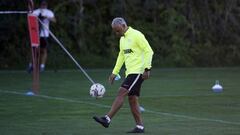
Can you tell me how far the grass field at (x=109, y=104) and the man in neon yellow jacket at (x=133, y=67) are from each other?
356 mm

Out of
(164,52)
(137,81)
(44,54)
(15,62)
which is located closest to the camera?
(137,81)

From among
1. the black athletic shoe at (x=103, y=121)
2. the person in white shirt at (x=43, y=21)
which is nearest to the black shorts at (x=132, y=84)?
the black athletic shoe at (x=103, y=121)

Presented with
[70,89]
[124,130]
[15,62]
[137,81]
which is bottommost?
[15,62]

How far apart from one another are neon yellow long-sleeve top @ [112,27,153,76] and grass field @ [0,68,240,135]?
108 centimetres

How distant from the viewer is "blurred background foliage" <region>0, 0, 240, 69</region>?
31500mm

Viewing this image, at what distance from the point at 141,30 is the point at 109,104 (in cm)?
1505

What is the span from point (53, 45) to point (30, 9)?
35.5ft

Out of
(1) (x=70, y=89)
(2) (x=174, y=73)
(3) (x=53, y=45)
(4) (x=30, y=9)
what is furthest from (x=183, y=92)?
(3) (x=53, y=45)

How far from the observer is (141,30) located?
1309 inches

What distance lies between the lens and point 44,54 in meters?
28.4

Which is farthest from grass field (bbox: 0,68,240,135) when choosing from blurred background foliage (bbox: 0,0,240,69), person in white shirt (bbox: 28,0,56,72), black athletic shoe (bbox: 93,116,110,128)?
blurred background foliage (bbox: 0,0,240,69)

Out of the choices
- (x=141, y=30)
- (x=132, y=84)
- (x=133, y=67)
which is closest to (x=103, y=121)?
(x=132, y=84)

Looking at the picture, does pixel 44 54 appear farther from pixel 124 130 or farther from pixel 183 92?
pixel 124 130

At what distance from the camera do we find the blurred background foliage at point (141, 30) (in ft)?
103
